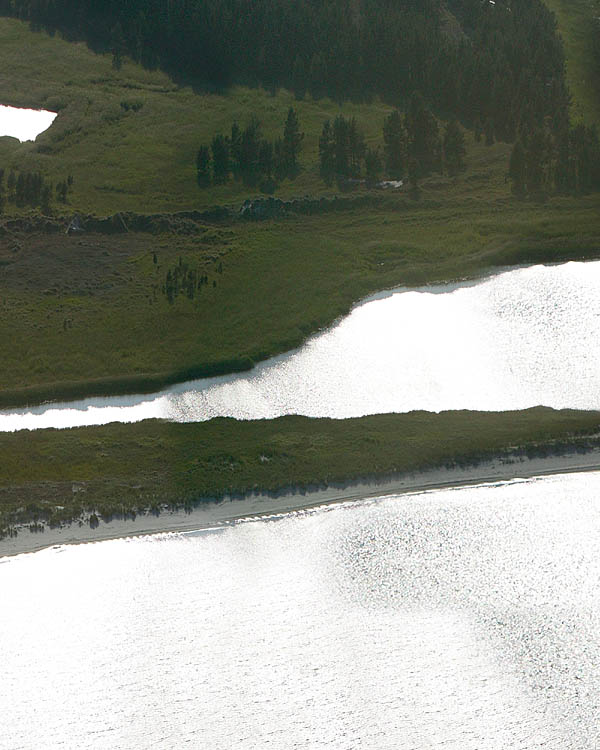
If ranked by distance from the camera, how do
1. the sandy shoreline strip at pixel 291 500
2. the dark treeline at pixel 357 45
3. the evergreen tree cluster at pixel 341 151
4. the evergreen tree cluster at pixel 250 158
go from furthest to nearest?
the dark treeline at pixel 357 45
the evergreen tree cluster at pixel 250 158
the evergreen tree cluster at pixel 341 151
the sandy shoreline strip at pixel 291 500

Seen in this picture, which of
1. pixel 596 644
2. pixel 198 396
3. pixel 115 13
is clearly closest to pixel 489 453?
pixel 596 644

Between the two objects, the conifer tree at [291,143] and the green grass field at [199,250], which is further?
the conifer tree at [291,143]

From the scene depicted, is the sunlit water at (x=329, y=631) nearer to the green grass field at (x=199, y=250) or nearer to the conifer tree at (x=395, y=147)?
the green grass field at (x=199, y=250)

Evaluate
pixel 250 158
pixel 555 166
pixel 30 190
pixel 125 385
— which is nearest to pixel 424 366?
pixel 125 385

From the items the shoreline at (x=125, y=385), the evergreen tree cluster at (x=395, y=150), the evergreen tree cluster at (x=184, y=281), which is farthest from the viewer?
the evergreen tree cluster at (x=395, y=150)

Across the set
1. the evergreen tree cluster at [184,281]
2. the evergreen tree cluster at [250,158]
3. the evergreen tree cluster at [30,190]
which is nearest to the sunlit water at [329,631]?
the evergreen tree cluster at [184,281]

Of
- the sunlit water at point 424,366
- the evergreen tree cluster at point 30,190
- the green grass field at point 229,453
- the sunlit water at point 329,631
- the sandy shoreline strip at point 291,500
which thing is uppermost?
the evergreen tree cluster at point 30,190

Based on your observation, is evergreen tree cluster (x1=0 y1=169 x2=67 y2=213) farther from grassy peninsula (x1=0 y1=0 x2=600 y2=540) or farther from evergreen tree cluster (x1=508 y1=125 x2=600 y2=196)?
evergreen tree cluster (x1=508 y1=125 x2=600 y2=196)

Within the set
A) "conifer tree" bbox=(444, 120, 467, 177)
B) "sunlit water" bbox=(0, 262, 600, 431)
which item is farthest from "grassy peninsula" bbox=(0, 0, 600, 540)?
"sunlit water" bbox=(0, 262, 600, 431)

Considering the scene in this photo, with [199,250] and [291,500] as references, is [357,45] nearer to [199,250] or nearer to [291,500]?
[199,250]
